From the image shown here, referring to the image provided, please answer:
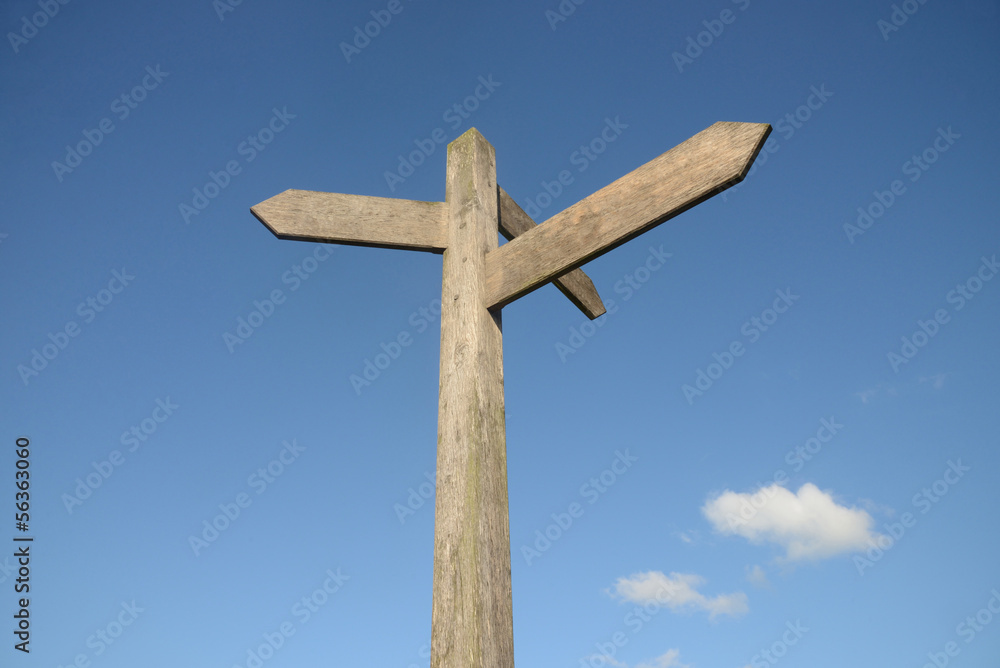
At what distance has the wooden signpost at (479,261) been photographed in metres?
1.87

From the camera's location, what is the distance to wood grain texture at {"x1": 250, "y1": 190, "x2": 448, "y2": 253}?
7.91 ft

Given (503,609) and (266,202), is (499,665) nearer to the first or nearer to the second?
(503,609)

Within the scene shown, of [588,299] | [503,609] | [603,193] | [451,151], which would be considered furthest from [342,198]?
[503,609]

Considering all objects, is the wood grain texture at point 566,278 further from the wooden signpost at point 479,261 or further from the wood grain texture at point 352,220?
the wood grain texture at point 352,220

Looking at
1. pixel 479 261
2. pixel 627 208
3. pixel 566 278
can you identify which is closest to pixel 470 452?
pixel 479 261

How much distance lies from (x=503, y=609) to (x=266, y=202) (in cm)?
169

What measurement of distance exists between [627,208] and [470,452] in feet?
3.12

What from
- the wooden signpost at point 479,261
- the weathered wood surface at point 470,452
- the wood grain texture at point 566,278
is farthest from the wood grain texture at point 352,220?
the wood grain texture at point 566,278

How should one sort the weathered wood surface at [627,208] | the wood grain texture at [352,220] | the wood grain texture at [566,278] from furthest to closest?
the wood grain texture at [566,278] → the wood grain texture at [352,220] → the weathered wood surface at [627,208]

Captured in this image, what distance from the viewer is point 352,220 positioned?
247 centimetres

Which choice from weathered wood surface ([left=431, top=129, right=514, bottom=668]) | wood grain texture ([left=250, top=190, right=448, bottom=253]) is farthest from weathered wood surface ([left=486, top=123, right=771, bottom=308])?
wood grain texture ([left=250, top=190, right=448, bottom=253])

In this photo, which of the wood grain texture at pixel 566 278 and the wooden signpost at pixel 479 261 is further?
the wood grain texture at pixel 566 278

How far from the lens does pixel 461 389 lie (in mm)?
2223

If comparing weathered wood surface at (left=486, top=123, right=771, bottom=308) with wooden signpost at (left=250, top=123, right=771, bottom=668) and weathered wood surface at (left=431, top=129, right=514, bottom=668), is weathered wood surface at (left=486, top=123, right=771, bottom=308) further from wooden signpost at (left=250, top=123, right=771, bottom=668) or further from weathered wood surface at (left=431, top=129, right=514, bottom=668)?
weathered wood surface at (left=431, top=129, right=514, bottom=668)
